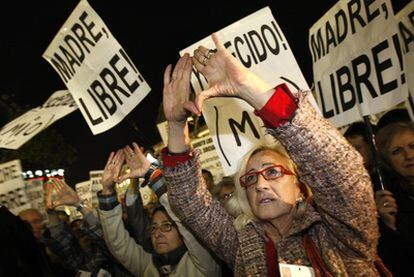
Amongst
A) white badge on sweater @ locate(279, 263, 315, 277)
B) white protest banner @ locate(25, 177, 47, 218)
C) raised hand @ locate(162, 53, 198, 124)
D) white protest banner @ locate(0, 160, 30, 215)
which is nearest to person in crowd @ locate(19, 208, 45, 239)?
white protest banner @ locate(25, 177, 47, 218)

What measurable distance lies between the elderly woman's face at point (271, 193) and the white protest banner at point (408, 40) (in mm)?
1336

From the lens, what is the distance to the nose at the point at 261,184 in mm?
2242

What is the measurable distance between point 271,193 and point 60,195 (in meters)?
3.31

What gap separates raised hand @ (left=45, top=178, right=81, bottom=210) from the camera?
4.80 m

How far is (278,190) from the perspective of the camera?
7.40 ft

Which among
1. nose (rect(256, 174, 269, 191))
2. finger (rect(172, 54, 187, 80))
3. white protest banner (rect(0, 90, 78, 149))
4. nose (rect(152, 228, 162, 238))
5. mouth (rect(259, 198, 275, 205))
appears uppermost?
white protest banner (rect(0, 90, 78, 149))

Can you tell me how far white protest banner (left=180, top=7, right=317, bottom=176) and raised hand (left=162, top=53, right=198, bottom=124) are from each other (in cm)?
98

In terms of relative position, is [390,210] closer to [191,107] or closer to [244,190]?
[244,190]

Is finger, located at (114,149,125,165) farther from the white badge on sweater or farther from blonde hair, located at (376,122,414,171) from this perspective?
the white badge on sweater

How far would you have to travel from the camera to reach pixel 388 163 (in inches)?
122

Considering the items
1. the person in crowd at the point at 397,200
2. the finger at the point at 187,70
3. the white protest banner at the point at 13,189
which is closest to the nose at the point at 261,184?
the finger at the point at 187,70

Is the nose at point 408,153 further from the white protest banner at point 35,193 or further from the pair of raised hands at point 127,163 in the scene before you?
the white protest banner at point 35,193

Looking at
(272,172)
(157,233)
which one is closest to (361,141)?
(272,172)

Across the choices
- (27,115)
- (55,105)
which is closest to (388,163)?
(55,105)
